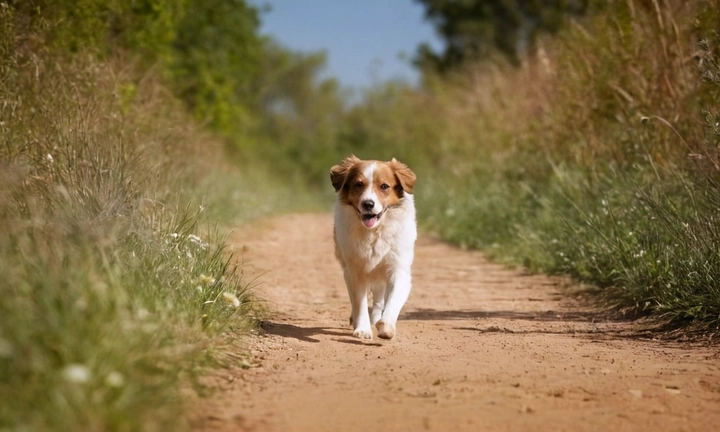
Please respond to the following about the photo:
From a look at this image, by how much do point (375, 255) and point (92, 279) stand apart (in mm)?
3007

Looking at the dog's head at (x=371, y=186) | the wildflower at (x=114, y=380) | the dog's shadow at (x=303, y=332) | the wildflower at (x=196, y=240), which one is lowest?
the wildflower at (x=114, y=380)

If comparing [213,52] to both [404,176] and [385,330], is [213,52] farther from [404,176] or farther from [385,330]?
[385,330]

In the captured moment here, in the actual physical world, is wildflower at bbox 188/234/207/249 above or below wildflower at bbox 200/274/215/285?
above

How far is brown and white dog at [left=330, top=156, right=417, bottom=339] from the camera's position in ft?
21.9

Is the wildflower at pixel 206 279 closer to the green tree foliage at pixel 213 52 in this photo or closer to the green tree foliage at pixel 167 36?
the green tree foliage at pixel 167 36

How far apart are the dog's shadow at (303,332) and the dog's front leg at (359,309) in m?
0.07

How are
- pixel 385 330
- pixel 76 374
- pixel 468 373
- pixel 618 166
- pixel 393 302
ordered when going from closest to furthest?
pixel 76 374 → pixel 468 373 → pixel 385 330 → pixel 393 302 → pixel 618 166

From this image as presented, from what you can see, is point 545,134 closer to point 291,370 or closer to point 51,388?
point 291,370

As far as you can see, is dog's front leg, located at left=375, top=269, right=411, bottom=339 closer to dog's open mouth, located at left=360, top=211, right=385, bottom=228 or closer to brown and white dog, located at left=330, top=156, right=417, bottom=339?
brown and white dog, located at left=330, top=156, right=417, bottom=339

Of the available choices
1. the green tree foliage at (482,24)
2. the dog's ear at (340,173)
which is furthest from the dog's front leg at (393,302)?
the green tree foliage at (482,24)

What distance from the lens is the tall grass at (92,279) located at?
351 centimetres

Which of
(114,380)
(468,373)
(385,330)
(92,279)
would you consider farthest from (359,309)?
(114,380)

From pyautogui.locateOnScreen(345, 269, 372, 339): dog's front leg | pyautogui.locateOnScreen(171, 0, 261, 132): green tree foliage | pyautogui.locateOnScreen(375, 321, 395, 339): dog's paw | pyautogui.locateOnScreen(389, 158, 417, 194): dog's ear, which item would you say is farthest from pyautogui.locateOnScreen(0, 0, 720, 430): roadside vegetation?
pyautogui.locateOnScreen(389, 158, 417, 194): dog's ear

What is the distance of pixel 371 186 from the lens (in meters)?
6.73
